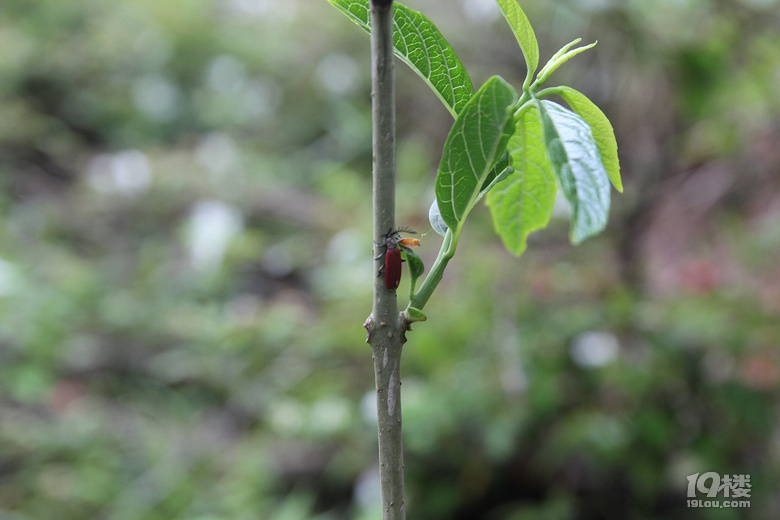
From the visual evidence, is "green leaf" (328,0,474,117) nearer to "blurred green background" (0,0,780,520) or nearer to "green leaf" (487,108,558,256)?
"green leaf" (487,108,558,256)

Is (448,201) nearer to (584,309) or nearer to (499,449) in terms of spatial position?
(499,449)

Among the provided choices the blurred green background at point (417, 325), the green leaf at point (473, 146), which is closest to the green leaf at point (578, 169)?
the green leaf at point (473, 146)

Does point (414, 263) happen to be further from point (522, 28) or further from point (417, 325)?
point (417, 325)

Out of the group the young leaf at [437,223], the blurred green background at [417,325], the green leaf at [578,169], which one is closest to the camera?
the green leaf at [578,169]

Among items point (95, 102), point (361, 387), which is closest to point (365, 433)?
point (361, 387)

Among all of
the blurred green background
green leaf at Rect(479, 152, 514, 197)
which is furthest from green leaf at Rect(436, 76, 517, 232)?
the blurred green background

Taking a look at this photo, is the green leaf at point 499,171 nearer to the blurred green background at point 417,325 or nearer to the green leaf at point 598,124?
the green leaf at point 598,124
